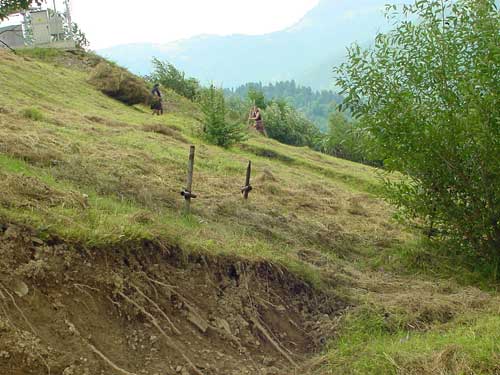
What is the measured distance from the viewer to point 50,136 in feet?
39.9

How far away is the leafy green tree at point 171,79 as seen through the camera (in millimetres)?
35719

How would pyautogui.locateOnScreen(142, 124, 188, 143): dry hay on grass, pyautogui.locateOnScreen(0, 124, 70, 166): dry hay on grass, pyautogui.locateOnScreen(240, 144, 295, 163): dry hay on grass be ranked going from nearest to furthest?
pyautogui.locateOnScreen(0, 124, 70, 166): dry hay on grass < pyautogui.locateOnScreen(142, 124, 188, 143): dry hay on grass < pyautogui.locateOnScreen(240, 144, 295, 163): dry hay on grass

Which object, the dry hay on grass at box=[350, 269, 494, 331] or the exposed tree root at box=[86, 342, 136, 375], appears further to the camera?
the dry hay on grass at box=[350, 269, 494, 331]

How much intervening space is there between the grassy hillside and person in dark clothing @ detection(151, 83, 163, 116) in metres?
8.32

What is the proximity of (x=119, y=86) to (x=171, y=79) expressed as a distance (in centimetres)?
1018

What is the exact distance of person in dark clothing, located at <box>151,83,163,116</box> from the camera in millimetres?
26587

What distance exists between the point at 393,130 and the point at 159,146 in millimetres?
7265

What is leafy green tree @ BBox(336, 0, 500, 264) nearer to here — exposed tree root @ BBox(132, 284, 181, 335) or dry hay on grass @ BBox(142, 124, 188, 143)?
exposed tree root @ BBox(132, 284, 181, 335)

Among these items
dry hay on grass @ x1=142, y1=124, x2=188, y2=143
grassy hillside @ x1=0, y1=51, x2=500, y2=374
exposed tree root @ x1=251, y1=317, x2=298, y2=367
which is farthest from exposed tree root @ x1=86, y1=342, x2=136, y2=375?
dry hay on grass @ x1=142, y1=124, x2=188, y2=143

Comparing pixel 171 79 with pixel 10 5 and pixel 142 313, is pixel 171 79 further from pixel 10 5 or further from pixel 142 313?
pixel 142 313

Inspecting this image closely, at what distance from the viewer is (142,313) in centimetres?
598

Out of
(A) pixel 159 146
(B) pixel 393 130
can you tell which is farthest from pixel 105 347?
(A) pixel 159 146

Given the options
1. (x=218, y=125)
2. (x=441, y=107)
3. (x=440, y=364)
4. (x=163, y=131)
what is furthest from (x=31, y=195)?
(x=218, y=125)

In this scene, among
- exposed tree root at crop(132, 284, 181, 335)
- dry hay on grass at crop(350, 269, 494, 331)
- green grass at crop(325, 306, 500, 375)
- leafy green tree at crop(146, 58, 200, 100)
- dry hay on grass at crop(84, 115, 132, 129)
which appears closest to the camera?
green grass at crop(325, 306, 500, 375)
